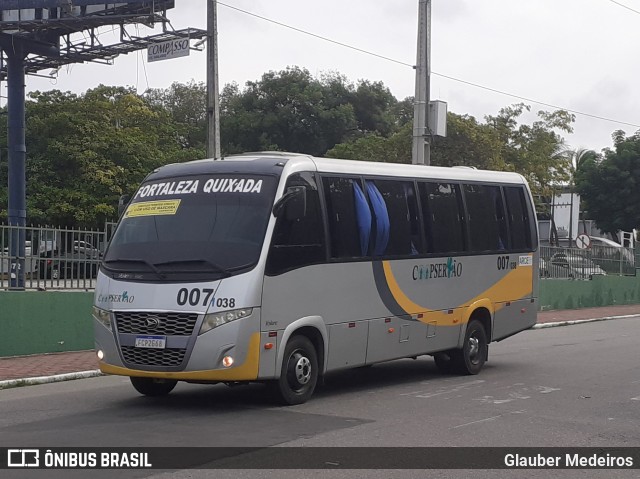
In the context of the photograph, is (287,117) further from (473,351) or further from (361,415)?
(361,415)

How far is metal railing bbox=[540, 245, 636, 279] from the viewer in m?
30.6

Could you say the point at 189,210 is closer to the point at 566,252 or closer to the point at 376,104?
the point at 566,252

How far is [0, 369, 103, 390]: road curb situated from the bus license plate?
3.41m

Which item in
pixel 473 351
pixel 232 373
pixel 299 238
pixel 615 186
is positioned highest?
pixel 615 186

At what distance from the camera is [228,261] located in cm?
1045

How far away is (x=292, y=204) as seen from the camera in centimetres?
1093

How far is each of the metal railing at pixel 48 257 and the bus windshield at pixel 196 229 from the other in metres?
4.10

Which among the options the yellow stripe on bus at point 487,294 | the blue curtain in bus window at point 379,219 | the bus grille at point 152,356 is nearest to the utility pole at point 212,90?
the yellow stripe on bus at point 487,294

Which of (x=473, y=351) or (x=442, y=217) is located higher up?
(x=442, y=217)

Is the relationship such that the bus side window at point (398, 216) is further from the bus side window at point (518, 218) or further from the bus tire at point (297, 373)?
the bus side window at point (518, 218)

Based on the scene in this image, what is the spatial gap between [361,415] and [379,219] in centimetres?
316

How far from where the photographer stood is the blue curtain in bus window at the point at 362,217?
484 inches

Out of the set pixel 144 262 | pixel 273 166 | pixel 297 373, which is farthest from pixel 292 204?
pixel 297 373

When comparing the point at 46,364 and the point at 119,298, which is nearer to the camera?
the point at 119,298
